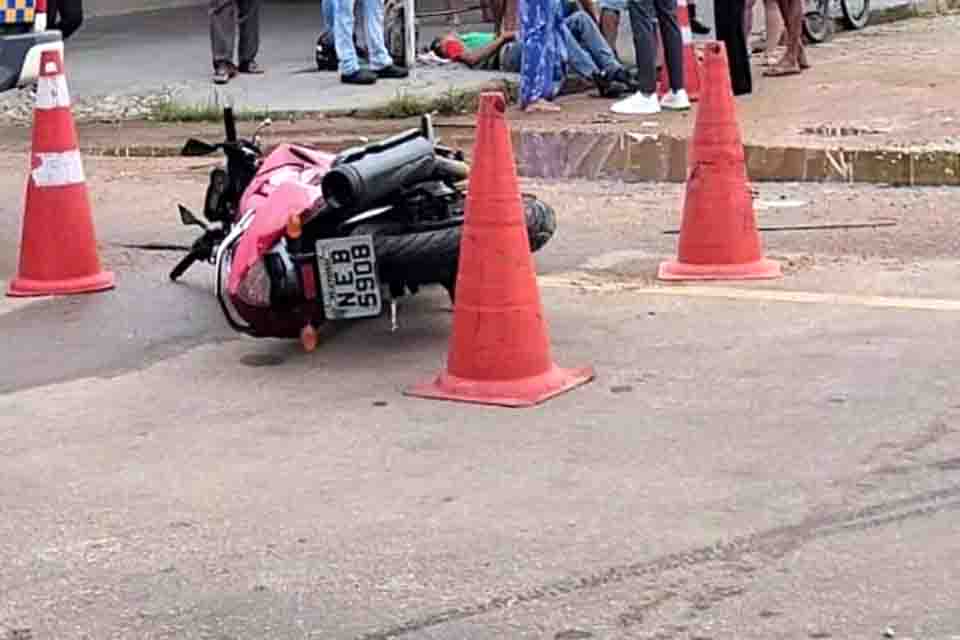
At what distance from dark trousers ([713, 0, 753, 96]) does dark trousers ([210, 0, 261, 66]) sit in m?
4.13

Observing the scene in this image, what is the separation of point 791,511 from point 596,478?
0.61m

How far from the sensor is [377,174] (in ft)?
20.7

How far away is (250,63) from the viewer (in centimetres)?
1583

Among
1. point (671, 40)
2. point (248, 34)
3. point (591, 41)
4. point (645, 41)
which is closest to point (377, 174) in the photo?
point (645, 41)

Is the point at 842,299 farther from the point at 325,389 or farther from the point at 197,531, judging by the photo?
the point at 197,531

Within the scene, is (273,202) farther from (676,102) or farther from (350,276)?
(676,102)

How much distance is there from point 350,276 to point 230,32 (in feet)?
31.1

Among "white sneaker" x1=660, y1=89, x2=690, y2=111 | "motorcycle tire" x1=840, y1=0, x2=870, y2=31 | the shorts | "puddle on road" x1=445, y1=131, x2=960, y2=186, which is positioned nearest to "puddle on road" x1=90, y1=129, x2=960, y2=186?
"puddle on road" x1=445, y1=131, x2=960, y2=186

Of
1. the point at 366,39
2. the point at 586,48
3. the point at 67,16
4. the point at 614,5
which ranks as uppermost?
the point at 67,16

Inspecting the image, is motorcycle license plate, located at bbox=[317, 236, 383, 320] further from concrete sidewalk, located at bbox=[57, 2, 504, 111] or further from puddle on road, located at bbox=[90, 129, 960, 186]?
concrete sidewalk, located at bbox=[57, 2, 504, 111]

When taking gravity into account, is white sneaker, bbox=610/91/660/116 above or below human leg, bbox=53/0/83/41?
below

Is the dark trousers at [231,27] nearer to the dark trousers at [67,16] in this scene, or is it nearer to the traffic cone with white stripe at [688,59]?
the traffic cone with white stripe at [688,59]

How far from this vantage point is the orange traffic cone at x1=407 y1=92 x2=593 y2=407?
19.5ft

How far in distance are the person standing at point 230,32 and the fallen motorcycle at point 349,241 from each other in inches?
342
